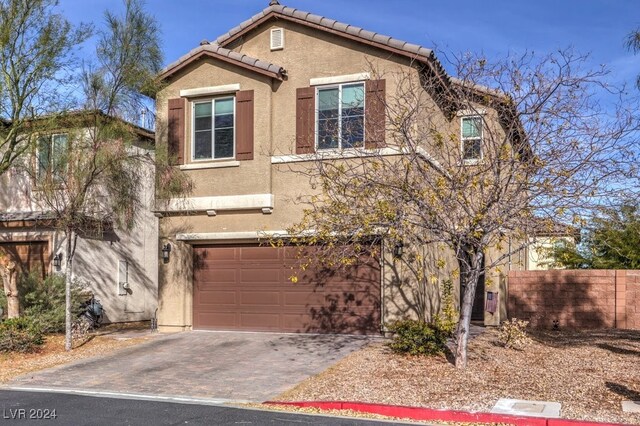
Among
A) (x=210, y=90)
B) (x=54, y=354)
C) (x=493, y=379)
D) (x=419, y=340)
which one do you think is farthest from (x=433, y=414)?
(x=210, y=90)

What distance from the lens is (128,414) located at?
9.27 meters

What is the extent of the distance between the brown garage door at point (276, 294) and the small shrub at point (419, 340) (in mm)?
2375

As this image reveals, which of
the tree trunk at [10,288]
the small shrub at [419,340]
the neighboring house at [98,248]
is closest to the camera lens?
the small shrub at [419,340]

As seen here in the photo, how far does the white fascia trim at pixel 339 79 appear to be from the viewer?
51.2 feet

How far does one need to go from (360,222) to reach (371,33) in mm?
5662

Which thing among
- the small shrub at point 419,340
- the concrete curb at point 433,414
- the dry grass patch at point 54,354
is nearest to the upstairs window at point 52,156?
the dry grass patch at point 54,354

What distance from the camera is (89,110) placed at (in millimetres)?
15258

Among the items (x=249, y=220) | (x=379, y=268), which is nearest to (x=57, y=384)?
(x=249, y=220)

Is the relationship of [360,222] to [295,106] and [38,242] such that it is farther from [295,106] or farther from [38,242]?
[38,242]

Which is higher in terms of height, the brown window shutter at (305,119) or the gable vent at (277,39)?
the gable vent at (277,39)

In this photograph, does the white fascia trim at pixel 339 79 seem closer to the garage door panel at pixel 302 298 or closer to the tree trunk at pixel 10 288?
the garage door panel at pixel 302 298

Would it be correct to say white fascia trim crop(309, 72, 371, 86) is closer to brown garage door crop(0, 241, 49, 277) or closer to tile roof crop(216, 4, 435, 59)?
tile roof crop(216, 4, 435, 59)

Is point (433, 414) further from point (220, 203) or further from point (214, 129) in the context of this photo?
point (214, 129)

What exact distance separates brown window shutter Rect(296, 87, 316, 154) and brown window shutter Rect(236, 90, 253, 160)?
1.19 meters
